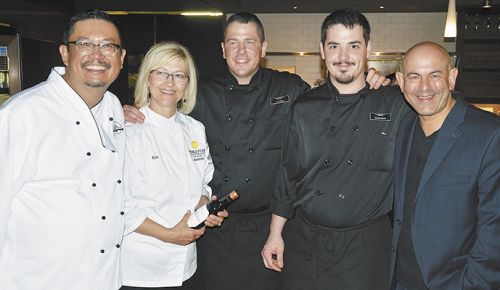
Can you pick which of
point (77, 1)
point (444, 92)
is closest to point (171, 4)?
point (77, 1)

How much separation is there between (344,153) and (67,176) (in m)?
1.23

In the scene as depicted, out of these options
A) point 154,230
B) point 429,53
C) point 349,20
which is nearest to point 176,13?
point 349,20

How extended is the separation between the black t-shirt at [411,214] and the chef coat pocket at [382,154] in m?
0.20

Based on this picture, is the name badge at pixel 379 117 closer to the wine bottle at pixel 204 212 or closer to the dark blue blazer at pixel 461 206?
the dark blue blazer at pixel 461 206

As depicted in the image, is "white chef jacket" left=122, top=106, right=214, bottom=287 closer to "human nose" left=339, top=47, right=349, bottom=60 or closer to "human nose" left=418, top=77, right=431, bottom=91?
"human nose" left=339, top=47, right=349, bottom=60

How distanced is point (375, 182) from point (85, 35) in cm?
142

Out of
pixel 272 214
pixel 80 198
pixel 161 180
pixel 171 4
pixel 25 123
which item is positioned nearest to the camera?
pixel 25 123

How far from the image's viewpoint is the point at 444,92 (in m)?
1.99

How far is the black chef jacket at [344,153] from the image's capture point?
2.29 metres

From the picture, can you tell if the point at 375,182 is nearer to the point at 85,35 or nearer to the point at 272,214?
the point at 272,214

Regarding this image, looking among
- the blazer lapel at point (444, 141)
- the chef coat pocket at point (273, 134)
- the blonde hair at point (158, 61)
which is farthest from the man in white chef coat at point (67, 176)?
the blazer lapel at point (444, 141)

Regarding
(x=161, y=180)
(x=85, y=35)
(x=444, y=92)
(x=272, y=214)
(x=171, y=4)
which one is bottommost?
(x=272, y=214)

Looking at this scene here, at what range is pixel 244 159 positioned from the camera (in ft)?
8.76

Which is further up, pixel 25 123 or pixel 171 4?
pixel 171 4
